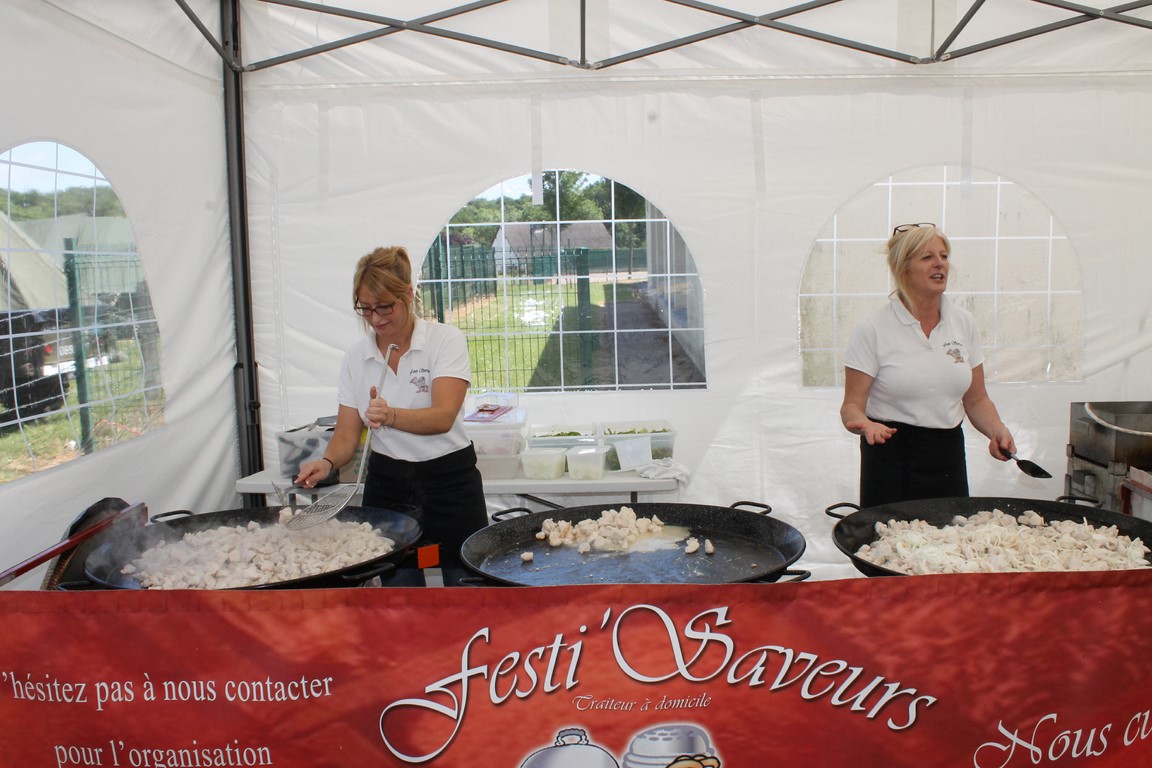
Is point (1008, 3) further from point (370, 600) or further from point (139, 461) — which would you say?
point (139, 461)

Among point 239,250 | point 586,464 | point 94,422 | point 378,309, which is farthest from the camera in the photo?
point 239,250

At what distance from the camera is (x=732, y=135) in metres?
4.67

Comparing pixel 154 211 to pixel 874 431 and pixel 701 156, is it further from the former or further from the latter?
pixel 874 431

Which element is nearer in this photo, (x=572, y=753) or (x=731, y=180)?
(x=572, y=753)

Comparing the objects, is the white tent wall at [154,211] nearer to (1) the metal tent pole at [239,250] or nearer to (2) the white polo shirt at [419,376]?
(1) the metal tent pole at [239,250]

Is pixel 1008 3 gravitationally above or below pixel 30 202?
above

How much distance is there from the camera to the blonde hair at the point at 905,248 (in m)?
3.04

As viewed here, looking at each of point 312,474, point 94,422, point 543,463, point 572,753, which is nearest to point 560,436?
point 543,463

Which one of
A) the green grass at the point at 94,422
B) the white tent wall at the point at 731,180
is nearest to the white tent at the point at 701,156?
the white tent wall at the point at 731,180

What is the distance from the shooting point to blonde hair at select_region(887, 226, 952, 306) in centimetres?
304

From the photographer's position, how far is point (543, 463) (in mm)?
4336

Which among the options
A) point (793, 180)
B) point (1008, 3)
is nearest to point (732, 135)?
point (793, 180)

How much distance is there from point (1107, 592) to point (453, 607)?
50.8 inches

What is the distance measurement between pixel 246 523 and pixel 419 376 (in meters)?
0.74
